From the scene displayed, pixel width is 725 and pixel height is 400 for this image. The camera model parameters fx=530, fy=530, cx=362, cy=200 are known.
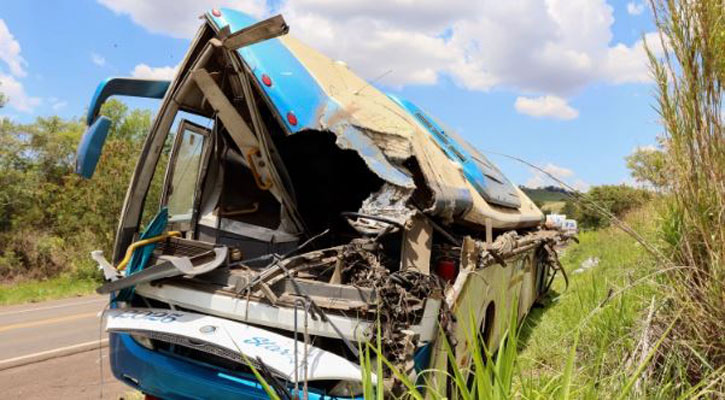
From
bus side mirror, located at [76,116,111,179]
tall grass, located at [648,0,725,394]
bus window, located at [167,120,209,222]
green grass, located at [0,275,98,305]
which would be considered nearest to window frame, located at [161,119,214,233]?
bus window, located at [167,120,209,222]

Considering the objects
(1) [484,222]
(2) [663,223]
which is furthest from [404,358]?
(1) [484,222]

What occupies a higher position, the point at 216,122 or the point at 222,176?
the point at 216,122

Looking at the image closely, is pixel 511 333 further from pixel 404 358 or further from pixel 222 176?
pixel 222 176

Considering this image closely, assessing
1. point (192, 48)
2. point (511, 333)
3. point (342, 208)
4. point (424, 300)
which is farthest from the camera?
point (342, 208)

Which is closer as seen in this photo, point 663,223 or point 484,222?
point 663,223

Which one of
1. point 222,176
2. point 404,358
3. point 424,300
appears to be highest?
point 222,176

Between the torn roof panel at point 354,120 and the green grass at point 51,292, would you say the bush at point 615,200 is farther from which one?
the green grass at point 51,292

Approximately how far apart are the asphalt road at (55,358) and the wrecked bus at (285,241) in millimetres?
1220

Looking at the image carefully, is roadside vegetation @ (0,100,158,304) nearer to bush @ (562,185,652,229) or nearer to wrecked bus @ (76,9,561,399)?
wrecked bus @ (76,9,561,399)

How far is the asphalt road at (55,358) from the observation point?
16.9 feet

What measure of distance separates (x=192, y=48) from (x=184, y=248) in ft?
5.10

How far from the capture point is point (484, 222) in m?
4.72

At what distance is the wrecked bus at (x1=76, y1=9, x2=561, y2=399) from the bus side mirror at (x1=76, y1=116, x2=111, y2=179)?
0.04 ft

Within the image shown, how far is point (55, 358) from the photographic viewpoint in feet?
21.4
